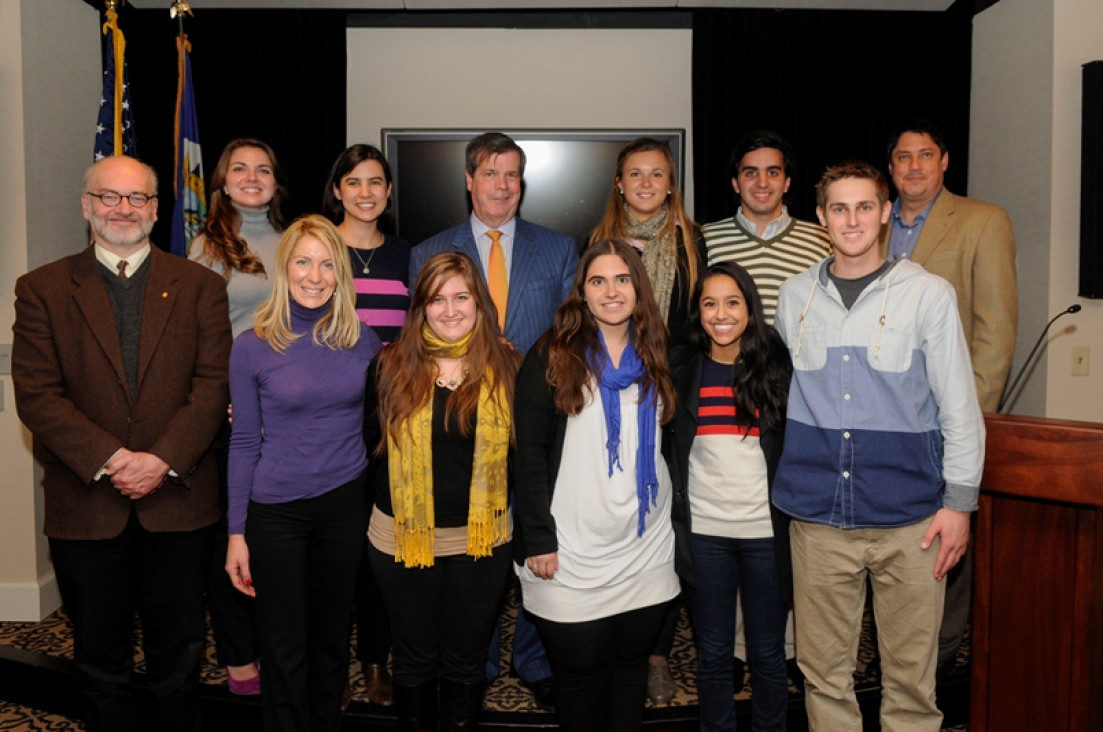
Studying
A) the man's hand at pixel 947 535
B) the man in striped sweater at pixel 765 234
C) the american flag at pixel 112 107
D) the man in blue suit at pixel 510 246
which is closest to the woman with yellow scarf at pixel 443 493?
the man in blue suit at pixel 510 246

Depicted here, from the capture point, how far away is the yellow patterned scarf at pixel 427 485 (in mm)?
2250

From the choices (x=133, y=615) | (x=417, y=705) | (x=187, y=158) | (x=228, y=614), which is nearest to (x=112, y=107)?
(x=187, y=158)

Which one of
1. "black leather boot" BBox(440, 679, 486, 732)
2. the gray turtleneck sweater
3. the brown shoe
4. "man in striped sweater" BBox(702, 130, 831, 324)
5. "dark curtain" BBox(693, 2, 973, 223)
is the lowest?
the brown shoe

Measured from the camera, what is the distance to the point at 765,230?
116 inches

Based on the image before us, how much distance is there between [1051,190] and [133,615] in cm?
403

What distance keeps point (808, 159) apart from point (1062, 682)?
3.22 meters

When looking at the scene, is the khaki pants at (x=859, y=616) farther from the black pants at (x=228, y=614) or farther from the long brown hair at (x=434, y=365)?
the black pants at (x=228, y=614)

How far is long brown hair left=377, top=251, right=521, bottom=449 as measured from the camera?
2.27 m

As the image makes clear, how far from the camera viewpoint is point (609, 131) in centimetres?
479

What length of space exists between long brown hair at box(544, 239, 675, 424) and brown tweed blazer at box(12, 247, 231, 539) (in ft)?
3.24

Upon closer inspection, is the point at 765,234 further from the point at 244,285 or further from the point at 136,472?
the point at 136,472

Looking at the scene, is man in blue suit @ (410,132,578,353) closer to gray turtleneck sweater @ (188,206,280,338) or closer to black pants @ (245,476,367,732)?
gray turtleneck sweater @ (188,206,280,338)

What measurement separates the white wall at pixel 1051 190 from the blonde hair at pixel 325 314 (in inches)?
127

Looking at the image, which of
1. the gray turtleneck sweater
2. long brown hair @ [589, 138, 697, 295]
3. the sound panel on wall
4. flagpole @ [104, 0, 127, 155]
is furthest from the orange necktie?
the sound panel on wall
